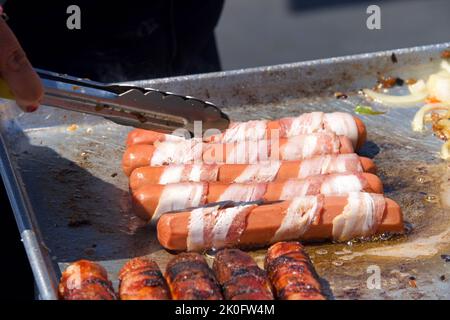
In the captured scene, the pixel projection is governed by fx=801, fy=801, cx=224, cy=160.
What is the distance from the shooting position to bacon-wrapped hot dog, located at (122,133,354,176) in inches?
190

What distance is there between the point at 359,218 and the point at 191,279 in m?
1.09

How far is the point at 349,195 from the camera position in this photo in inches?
172

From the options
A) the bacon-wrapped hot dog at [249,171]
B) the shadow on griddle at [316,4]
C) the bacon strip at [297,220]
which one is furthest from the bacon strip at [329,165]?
the shadow on griddle at [316,4]

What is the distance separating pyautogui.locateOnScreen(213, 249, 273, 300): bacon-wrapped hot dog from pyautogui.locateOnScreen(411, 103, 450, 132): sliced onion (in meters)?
1.90

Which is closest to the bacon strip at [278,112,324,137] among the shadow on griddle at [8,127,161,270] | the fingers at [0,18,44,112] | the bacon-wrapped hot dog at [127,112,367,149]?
the bacon-wrapped hot dog at [127,112,367,149]

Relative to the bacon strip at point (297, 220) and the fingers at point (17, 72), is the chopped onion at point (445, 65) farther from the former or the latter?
the fingers at point (17, 72)

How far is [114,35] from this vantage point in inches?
241

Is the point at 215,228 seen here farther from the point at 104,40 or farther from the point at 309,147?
the point at 104,40

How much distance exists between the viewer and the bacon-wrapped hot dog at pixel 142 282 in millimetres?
3602

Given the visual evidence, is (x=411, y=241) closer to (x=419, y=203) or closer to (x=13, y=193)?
(x=419, y=203)

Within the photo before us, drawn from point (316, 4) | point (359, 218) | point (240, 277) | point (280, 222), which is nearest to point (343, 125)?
point (359, 218)

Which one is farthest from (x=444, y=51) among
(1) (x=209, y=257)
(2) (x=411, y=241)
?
(1) (x=209, y=257)

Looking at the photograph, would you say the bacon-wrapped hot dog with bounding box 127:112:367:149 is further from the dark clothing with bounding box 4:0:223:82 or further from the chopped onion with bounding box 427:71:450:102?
the dark clothing with bounding box 4:0:223:82

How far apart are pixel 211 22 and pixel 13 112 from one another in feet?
6.72
